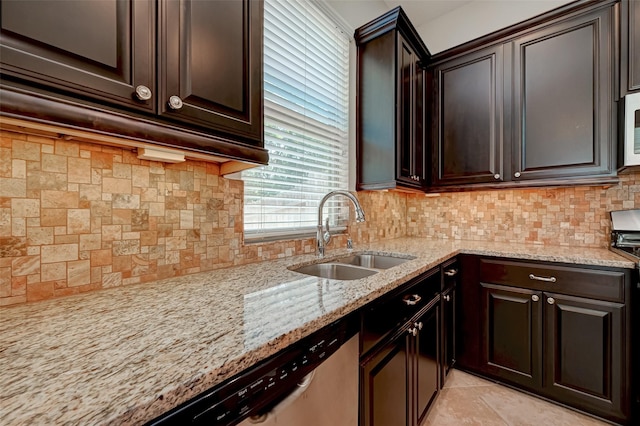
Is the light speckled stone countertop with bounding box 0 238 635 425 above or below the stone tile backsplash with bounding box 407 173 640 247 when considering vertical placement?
below

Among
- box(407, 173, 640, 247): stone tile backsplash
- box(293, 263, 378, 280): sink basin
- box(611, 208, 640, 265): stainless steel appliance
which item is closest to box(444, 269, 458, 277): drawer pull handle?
box(293, 263, 378, 280): sink basin

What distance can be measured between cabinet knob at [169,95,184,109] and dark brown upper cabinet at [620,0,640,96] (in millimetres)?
2341

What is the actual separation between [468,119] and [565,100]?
1.86ft

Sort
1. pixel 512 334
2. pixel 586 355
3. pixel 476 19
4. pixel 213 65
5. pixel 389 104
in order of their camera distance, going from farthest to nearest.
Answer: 1. pixel 476 19
2. pixel 389 104
3. pixel 512 334
4. pixel 586 355
5. pixel 213 65

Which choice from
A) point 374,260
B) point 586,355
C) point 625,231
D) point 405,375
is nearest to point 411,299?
point 405,375

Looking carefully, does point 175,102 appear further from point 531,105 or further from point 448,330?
point 531,105

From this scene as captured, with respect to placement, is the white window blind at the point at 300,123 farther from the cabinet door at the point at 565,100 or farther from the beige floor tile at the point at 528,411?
the beige floor tile at the point at 528,411

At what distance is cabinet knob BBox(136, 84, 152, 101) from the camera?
0.71m

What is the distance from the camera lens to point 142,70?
0.72 meters

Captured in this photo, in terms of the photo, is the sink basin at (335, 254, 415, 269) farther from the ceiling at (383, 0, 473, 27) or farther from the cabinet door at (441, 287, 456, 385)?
the ceiling at (383, 0, 473, 27)

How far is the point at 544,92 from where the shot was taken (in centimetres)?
187

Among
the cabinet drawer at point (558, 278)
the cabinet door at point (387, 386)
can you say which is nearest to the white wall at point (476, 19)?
the cabinet drawer at point (558, 278)

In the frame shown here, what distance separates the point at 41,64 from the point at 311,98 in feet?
4.45

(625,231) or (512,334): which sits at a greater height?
(625,231)
